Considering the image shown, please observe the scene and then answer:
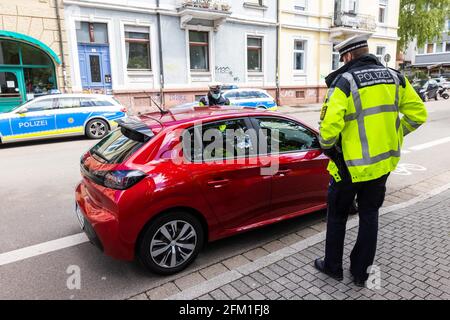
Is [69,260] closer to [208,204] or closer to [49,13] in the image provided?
[208,204]

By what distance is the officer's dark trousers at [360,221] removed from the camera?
3.01m

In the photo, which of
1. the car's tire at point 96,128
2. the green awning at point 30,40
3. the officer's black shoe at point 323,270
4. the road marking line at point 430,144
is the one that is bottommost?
the officer's black shoe at point 323,270

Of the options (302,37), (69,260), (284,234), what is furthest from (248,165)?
(302,37)

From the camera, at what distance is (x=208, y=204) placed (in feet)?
11.4

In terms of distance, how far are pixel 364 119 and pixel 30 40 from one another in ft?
50.8

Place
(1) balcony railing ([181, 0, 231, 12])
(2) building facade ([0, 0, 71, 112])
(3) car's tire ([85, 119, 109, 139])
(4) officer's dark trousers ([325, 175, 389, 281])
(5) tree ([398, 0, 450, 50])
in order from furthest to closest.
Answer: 1. (5) tree ([398, 0, 450, 50])
2. (1) balcony railing ([181, 0, 231, 12])
3. (2) building facade ([0, 0, 71, 112])
4. (3) car's tire ([85, 119, 109, 139])
5. (4) officer's dark trousers ([325, 175, 389, 281])

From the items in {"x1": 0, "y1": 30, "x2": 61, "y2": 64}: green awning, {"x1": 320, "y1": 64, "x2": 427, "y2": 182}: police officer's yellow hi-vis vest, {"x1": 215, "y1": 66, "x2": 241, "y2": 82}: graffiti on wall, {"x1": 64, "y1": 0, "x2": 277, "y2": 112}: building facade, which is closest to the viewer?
{"x1": 320, "y1": 64, "x2": 427, "y2": 182}: police officer's yellow hi-vis vest

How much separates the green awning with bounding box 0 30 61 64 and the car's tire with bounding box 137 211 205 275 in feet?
47.0

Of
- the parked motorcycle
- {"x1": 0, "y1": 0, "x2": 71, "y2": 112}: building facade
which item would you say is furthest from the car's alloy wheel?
the parked motorcycle

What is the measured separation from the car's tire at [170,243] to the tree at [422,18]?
35797mm

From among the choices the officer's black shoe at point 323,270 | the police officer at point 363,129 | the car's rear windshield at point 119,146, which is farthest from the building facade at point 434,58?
the car's rear windshield at point 119,146

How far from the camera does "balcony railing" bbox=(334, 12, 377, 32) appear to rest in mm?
23766

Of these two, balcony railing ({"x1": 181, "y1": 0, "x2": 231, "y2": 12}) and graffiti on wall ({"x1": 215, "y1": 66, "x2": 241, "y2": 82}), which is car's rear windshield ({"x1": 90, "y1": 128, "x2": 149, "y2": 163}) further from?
graffiti on wall ({"x1": 215, "y1": 66, "x2": 241, "y2": 82})

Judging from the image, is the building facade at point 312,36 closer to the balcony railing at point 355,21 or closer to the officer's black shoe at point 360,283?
the balcony railing at point 355,21
